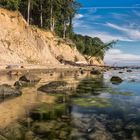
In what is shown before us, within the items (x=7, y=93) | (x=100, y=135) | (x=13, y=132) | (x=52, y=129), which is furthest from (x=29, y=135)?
(x=7, y=93)

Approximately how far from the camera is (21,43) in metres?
78.5

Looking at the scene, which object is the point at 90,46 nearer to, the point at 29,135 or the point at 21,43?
the point at 21,43

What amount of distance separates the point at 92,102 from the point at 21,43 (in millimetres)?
53752

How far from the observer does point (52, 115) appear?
68.6ft

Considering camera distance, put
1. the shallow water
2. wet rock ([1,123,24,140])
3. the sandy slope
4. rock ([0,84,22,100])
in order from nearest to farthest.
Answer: wet rock ([1,123,24,140]), the shallow water, rock ([0,84,22,100]), the sandy slope

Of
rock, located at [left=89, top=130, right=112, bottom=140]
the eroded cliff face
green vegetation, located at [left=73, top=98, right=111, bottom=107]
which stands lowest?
rock, located at [left=89, top=130, right=112, bottom=140]

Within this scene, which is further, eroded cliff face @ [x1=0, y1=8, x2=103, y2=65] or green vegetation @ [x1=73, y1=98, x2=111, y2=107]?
eroded cliff face @ [x1=0, y1=8, x2=103, y2=65]

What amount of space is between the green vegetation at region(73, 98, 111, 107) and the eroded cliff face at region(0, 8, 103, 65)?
1475 inches

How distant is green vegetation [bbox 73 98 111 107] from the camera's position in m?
25.6

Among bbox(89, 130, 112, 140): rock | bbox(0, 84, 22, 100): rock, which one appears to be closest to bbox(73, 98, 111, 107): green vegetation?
bbox(0, 84, 22, 100): rock

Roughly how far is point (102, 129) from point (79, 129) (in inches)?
45.6

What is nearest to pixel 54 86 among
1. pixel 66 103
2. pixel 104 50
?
pixel 66 103

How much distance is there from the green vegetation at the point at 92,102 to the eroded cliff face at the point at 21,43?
3746 centimetres

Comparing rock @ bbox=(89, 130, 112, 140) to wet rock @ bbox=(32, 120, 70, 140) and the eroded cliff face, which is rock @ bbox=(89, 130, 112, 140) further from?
the eroded cliff face
